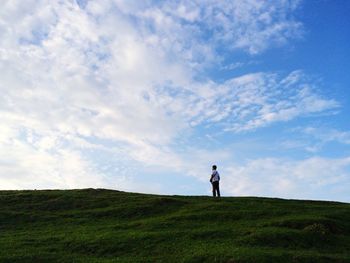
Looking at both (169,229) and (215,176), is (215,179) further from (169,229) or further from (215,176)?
(169,229)

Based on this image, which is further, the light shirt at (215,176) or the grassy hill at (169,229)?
the light shirt at (215,176)

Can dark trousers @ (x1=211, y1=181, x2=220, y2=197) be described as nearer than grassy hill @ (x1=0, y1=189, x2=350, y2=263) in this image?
No

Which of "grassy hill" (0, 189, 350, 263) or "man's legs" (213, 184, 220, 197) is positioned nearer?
"grassy hill" (0, 189, 350, 263)

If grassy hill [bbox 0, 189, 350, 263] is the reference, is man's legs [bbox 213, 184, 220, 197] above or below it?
above

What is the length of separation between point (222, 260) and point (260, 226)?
7.60 m

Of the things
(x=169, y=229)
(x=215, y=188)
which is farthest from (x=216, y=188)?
(x=169, y=229)

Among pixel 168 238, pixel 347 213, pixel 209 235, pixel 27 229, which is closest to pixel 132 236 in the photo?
pixel 168 238

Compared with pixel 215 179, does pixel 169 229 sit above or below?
below

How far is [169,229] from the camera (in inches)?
1278

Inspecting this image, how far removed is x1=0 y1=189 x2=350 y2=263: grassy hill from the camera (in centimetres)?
2691

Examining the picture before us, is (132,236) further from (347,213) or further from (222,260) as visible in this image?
(347,213)

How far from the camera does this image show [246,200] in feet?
137

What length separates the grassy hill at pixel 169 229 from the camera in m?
26.9

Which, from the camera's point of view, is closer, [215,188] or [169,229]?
[169,229]
